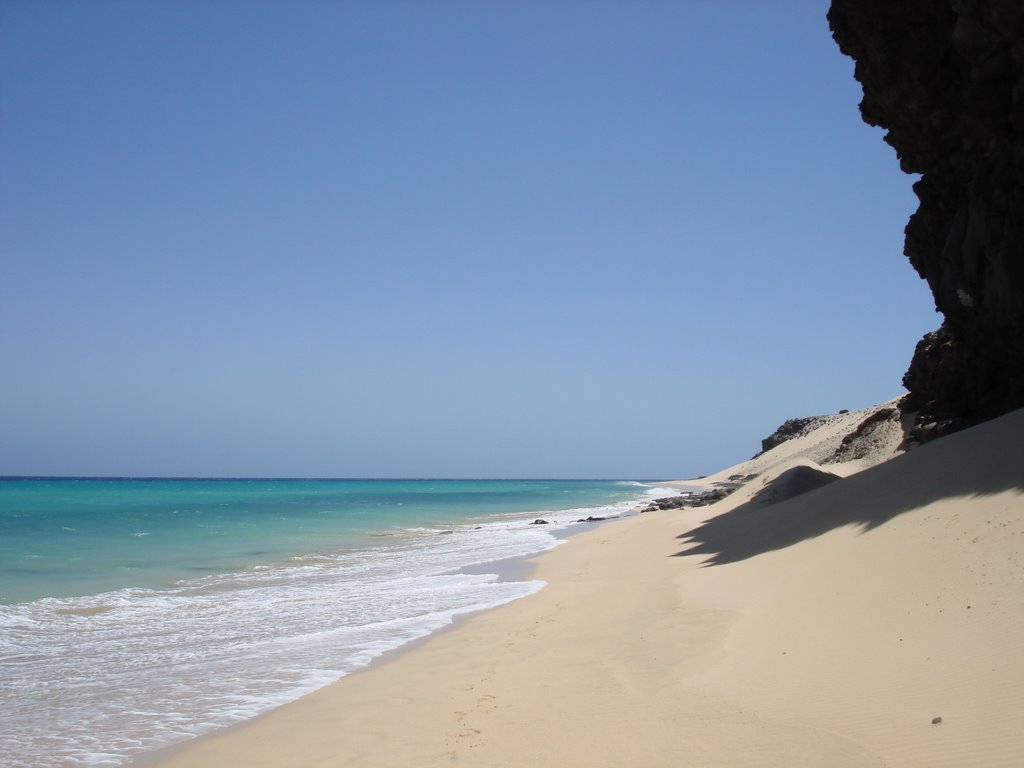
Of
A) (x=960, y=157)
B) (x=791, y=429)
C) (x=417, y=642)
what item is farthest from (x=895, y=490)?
(x=791, y=429)

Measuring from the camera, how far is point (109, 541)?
27094 mm

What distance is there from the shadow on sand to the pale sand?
0.23ft

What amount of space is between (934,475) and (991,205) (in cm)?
816

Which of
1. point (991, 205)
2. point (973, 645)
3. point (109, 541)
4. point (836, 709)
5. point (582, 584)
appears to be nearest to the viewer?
point (836, 709)

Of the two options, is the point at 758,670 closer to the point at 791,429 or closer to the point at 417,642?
the point at 417,642

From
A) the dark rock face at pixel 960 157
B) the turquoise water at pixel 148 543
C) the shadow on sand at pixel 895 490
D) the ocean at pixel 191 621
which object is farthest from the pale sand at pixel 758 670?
the turquoise water at pixel 148 543

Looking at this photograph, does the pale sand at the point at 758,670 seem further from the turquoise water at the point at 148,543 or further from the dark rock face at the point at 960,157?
the turquoise water at the point at 148,543

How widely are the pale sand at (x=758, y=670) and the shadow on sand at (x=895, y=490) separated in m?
0.07

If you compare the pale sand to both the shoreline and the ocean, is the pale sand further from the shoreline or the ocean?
the ocean

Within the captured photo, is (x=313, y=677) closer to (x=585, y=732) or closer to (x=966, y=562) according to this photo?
(x=585, y=732)

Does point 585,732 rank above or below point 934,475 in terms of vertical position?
below

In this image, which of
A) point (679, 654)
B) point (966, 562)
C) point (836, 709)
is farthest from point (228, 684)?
point (966, 562)

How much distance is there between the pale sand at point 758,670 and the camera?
18.1ft

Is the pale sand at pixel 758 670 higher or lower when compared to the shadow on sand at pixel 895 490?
Answer: lower
